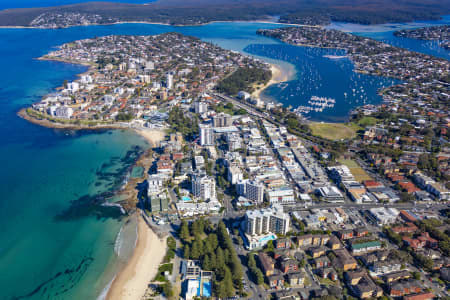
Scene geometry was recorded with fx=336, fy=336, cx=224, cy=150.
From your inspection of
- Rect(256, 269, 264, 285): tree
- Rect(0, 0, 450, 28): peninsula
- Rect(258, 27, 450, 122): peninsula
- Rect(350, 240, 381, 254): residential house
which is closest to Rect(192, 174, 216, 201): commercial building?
Rect(256, 269, 264, 285): tree

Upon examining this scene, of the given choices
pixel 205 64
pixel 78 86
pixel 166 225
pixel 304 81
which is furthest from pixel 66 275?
pixel 205 64

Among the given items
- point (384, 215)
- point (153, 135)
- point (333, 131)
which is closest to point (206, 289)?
point (384, 215)

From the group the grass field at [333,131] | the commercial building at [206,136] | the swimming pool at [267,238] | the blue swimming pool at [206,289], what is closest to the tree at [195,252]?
the blue swimming pool at [206,289]

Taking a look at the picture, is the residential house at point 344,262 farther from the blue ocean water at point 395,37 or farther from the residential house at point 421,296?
the blue ocean water at point 395,37

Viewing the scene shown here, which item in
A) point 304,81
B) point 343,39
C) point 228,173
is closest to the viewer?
point 228,173

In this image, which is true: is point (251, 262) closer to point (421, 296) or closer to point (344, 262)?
point (344, 262)

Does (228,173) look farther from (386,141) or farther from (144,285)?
(386,141)
